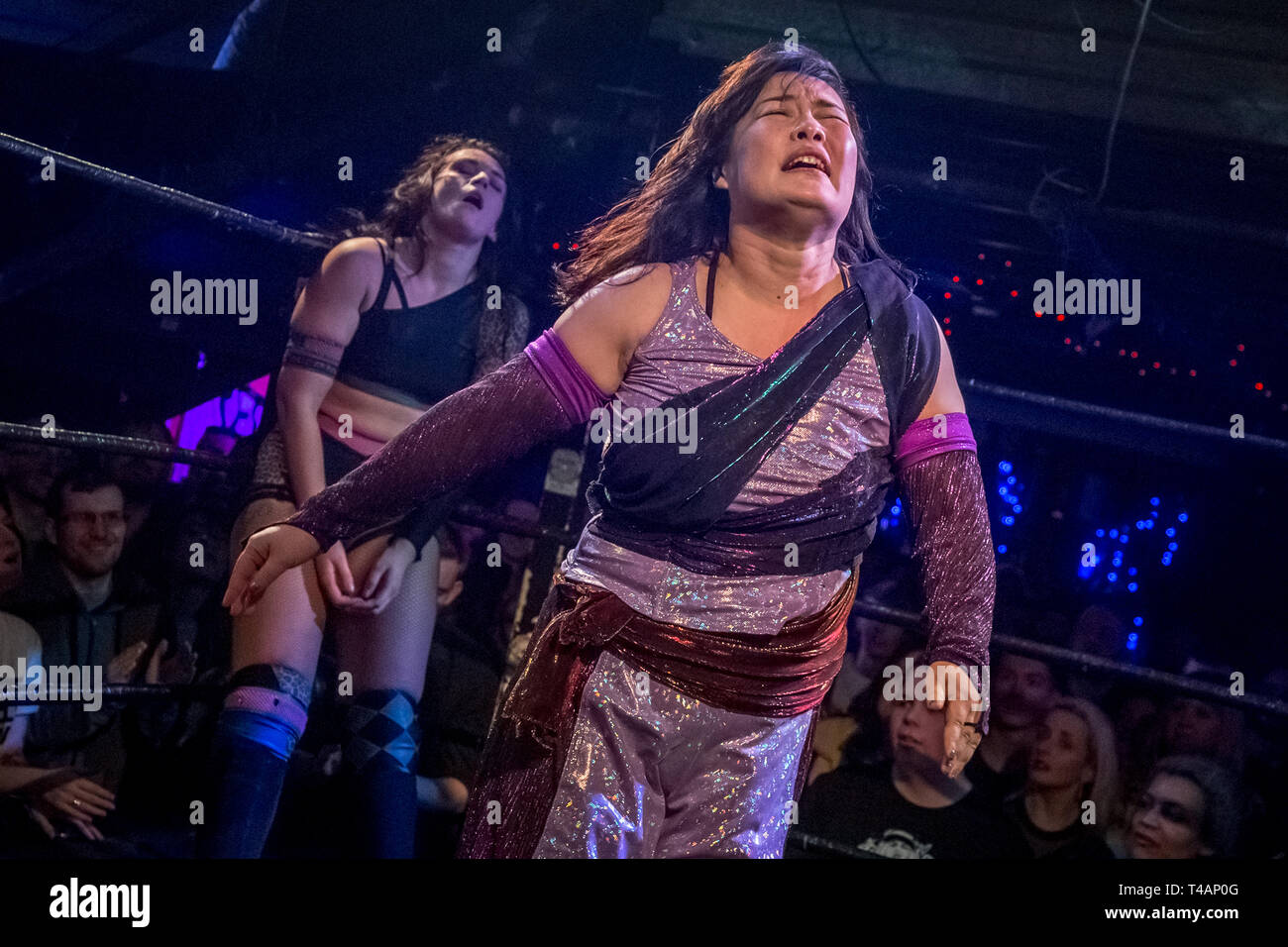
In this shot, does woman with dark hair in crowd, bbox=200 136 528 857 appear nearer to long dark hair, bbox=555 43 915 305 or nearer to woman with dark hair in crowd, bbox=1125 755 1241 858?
long dark hair, bbox=555 43 915 305

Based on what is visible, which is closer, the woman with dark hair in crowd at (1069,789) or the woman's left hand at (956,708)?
the woman's left hand at (956,708)

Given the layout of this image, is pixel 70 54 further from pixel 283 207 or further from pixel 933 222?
pixel 933 222

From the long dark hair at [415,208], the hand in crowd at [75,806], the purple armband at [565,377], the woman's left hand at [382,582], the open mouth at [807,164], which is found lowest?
the hand in crowd at [75,806]

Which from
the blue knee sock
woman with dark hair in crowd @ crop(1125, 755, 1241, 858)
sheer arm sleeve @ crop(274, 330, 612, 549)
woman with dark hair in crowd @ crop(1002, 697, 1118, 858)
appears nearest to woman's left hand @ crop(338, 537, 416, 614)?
the blue knee sock

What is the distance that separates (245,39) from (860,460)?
6.88 ft

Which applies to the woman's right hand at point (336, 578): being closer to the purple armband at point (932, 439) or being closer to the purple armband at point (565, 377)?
the purple armband at point (565, 377)

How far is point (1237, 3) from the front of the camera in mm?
2941

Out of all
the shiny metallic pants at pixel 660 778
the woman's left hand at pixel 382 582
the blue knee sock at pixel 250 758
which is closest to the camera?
the shiny metallic pants at pixel 660 778

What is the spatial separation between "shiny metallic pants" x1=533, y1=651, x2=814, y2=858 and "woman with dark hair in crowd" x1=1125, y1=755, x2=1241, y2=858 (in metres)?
1.46

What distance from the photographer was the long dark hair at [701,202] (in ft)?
6.15

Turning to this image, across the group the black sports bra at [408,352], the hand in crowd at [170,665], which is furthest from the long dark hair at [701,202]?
the hand in crowd at [170,665]

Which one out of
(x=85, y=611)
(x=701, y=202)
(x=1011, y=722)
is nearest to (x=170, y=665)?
(x=85, y=611)

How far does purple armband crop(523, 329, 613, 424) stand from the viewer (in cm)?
170
